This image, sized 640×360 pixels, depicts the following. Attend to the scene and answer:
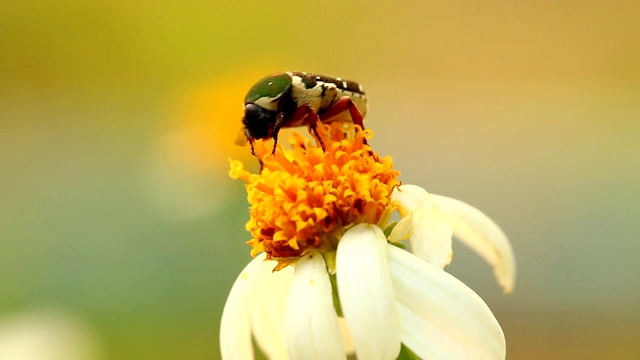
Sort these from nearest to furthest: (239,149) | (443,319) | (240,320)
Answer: (443,319) < (240,320) < (239,149)

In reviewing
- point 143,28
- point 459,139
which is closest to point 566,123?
point 459,139

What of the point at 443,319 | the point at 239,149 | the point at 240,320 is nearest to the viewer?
the point at 443,319

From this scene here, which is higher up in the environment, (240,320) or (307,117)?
(307,117)

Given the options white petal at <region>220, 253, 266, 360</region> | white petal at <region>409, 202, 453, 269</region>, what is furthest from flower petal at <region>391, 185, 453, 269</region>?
white petal at <region>220, 253, 266, 360</region>

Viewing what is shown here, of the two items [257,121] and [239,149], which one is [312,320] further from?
[239,149]

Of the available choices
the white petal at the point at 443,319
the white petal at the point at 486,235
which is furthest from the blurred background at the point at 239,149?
the white petal at the point at 443,319

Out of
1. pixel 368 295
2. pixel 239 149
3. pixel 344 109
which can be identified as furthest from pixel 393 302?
pixel 239 149

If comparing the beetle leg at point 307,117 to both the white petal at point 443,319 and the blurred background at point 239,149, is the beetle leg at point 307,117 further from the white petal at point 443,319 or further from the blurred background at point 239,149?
the blurred background at point 239,149

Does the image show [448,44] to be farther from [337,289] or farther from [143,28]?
[337,289]
